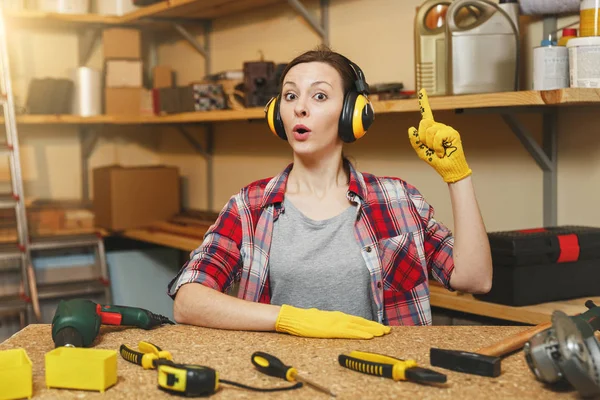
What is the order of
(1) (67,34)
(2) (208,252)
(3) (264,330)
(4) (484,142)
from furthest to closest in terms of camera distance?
(1) (67,34) → (4) (484,142) → (2) (208,252) → (3) (264,330)

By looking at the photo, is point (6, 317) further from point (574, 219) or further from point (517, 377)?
point (517, 377)

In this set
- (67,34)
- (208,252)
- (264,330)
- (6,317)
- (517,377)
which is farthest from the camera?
(67,34)

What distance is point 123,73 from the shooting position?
421 cm

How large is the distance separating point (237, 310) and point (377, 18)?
194 centimetres

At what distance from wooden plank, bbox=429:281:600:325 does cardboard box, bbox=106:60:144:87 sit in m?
2.45

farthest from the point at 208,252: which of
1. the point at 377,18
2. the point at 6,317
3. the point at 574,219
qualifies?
the point at 6,317

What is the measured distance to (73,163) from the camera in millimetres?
4598

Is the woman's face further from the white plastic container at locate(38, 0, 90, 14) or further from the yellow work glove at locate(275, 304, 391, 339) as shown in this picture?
the white plastic container at locate(38, 0, 90, 14)

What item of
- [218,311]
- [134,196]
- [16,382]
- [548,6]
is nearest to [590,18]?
[548,6]

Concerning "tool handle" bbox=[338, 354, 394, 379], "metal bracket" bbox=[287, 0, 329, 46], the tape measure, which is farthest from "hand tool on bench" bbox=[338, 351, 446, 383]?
"metal bracket" bbox=[287, 0, 329, 46]

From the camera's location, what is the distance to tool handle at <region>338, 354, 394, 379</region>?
3.79ft

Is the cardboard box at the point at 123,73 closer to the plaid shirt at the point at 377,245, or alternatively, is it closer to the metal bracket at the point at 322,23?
the metal bracket at the point at 322,23

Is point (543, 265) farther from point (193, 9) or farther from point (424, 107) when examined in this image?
point (193, 9)

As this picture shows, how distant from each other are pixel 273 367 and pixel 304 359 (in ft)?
0.37
